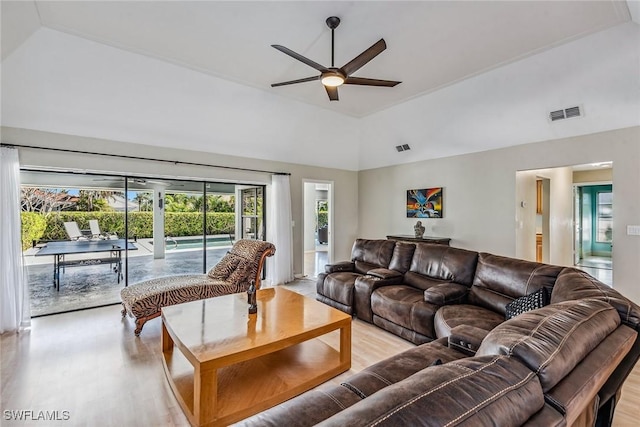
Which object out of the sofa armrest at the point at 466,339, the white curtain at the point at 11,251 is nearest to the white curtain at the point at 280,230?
the white curtain at the point at 11,251

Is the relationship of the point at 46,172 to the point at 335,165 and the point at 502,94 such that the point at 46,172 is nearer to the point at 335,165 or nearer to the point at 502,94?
the point at 335,165

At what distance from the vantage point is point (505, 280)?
2.96 metres

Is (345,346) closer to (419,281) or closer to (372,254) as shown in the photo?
(419,281)

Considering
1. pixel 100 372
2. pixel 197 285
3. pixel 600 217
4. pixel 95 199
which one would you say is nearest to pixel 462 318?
pixel 197 285

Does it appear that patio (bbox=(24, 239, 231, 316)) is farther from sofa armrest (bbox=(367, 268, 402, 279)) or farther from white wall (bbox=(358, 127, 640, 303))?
white wall (bbox=(358, 127, 640, 303))

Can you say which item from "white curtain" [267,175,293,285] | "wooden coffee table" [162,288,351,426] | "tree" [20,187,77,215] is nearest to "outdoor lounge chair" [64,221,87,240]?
"tree" [20,187,77,215]

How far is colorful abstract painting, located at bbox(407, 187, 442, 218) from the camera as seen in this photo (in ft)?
19.7

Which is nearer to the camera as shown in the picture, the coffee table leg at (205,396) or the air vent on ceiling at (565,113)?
the coffee table leg at (205,396)

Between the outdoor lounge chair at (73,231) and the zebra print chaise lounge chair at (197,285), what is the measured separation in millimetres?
1565

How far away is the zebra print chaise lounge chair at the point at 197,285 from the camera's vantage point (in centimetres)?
346

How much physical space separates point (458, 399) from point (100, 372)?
3.15 m

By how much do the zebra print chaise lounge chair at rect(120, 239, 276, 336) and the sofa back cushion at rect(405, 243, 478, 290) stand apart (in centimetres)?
201

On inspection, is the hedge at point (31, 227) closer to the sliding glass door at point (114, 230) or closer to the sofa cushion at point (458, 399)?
the sliding glass door at point (114, 230)

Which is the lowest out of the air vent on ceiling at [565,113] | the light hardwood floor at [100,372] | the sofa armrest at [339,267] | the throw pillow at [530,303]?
the light hardwood floor at [100,372]
